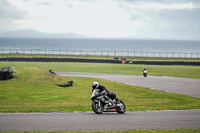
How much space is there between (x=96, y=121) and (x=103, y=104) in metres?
2.25

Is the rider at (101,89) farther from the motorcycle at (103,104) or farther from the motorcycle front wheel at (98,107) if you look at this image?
the motorcycle front wheel at (98,107)

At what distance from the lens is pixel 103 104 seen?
16.3 m

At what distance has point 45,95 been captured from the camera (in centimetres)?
2509

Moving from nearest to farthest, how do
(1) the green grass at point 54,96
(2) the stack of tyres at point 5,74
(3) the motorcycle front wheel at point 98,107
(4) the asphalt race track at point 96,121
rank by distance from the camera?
1. (4) the asphalt race track at point 96,121
2. (3) the motorcycle front wheel at point 98,107
3. (1) the green grass at point 54,96
4. (2) the stack of tyres at point 5,74

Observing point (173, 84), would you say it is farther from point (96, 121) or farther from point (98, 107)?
point (96, 121)

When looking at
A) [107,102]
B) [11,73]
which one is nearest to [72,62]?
[11,73]

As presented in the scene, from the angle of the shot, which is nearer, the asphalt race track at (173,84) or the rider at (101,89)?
the rider at (101,89)

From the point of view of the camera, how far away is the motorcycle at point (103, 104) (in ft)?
52.5

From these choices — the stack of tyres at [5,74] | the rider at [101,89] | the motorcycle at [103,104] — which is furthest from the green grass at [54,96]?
the rider at [101,89]

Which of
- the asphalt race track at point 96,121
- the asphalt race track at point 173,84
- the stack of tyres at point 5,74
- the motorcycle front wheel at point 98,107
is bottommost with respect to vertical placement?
the asphalt race track at point 173,84

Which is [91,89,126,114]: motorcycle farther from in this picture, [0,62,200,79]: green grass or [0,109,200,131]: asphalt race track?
[0,62,200,79]: green grass

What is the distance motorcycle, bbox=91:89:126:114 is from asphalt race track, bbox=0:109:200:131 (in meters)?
0.26

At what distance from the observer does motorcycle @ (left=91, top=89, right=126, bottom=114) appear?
52.5 ft

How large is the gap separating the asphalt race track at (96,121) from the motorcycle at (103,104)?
0.86 feet
